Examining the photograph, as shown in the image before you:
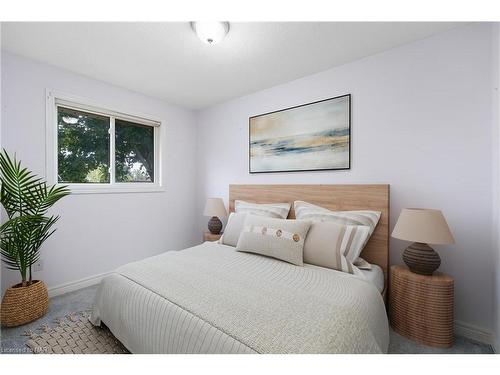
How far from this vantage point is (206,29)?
159 centimetres

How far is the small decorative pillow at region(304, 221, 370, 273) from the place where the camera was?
1.71m

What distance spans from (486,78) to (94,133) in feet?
12.2

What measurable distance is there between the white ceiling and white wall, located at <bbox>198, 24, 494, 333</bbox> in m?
0.19

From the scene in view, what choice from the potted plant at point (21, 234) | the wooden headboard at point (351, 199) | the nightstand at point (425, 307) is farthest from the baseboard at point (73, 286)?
the nightstand at point (425, 307)

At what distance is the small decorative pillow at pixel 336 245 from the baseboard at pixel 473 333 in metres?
0.92

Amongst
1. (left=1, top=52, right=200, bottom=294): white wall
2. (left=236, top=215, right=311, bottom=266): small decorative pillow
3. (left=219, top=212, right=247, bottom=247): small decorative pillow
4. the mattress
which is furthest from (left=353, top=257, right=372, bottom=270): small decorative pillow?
(left=1, top=52, right=200, bottom=294): white wall

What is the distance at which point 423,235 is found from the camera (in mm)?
1488

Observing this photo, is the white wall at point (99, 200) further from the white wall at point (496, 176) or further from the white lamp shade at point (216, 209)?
the white wall at point (496, 176)

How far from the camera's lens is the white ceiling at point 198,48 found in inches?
65.6

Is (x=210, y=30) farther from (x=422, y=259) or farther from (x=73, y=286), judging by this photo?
(x=73, y=286)

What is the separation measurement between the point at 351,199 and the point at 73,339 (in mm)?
2500
